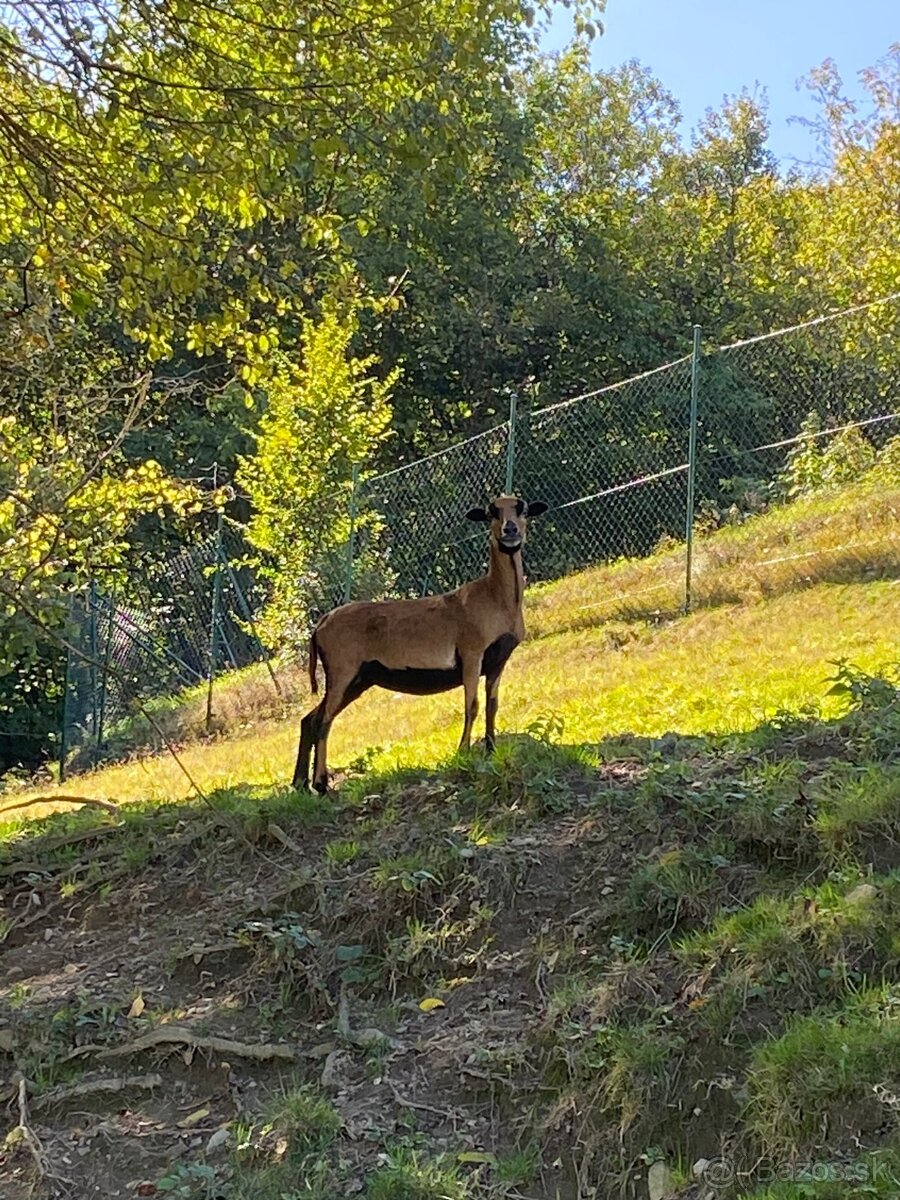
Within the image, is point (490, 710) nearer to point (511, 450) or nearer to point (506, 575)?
point (506, 575)

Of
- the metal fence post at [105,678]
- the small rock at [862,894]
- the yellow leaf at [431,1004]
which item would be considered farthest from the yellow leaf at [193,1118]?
the metal fence post at [105,678]

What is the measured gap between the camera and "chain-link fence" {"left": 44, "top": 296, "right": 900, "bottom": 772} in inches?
424

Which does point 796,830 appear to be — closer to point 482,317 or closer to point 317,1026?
point 317,1026

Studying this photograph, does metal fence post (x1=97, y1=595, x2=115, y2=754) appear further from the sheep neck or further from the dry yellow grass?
the sheep neck

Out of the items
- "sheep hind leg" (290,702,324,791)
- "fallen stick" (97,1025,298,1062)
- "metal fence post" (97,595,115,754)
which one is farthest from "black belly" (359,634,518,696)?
"metal fence post" (97,595,115,754)

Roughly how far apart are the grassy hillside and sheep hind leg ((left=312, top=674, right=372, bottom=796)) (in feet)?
0.65

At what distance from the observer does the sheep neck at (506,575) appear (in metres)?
6.29

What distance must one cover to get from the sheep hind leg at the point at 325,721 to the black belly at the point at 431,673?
0.05 m

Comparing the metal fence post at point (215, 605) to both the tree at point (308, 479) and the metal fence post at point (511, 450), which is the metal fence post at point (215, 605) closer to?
the tree at point (308, 479)

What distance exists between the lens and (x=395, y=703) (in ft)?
33.8

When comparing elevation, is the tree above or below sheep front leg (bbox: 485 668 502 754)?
above

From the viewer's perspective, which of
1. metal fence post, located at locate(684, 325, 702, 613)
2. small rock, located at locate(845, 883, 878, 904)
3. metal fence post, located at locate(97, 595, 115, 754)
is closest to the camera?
Result: small rock, located at locate(845, 883, 878, 904)

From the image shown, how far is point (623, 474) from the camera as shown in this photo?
1277 cm

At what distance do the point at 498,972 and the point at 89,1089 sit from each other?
4.96 ft
